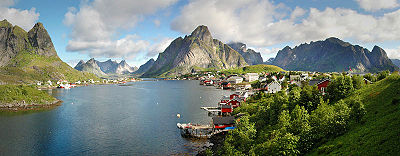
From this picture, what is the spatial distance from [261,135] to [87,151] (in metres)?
35.0

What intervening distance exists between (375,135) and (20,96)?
120m

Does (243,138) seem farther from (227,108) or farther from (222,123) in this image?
(227,108)

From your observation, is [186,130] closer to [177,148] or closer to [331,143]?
[177,148]

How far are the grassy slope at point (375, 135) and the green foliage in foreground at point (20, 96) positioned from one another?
111m

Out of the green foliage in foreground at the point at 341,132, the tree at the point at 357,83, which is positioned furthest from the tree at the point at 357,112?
the tree at the point at 357,83

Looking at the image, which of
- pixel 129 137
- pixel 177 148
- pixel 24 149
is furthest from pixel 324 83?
pixel 24 149

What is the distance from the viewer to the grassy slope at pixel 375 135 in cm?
1950

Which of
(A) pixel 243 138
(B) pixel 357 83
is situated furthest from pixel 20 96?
(B) pixel 357 83

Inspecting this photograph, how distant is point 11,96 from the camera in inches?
3671

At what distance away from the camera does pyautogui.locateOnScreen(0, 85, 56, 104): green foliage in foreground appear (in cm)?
9139

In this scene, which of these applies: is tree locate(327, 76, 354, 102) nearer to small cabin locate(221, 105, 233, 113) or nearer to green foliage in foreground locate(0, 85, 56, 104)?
small cabin locate(221, 105, 233, 113)

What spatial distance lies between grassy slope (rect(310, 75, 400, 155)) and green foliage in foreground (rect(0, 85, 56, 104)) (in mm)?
110645

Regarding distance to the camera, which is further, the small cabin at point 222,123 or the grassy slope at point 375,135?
the small cabin at point 222,123

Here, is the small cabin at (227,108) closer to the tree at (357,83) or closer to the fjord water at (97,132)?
the fjord water at (97,132)
